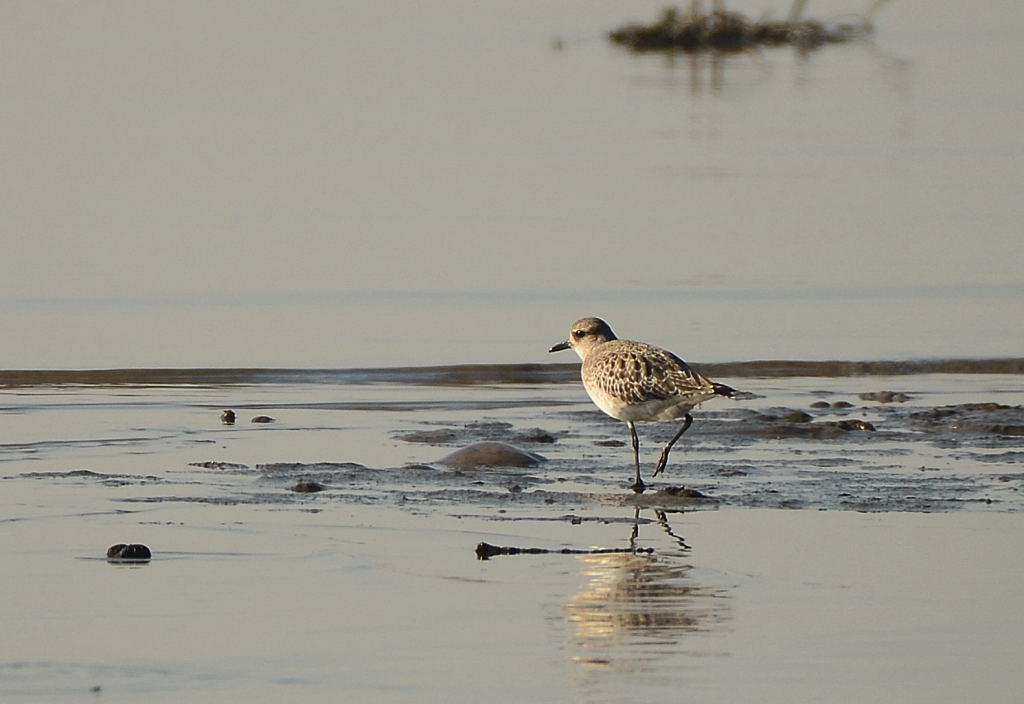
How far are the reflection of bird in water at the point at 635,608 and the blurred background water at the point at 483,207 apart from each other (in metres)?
5.91

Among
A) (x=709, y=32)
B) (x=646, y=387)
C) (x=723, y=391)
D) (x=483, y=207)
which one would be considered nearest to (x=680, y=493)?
(x=723, y=391)

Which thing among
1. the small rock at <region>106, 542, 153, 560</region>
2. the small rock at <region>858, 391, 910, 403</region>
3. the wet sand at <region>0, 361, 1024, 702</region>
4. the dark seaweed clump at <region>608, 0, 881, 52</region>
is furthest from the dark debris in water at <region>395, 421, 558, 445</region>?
the dark seaweed clump at <region>608, 0, 881, 52</region>

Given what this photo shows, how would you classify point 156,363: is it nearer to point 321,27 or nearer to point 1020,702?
point 1020,702

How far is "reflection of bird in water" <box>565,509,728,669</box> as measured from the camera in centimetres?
684

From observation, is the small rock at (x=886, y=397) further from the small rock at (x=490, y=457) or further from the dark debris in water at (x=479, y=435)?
the small rock at (x=490, y=457)

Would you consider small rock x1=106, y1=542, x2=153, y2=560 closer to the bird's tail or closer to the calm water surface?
the calm water surface

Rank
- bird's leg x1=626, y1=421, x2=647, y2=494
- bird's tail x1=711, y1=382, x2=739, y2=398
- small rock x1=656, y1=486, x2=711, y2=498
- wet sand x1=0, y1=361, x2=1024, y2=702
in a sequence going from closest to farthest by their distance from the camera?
wet sand x1=0, y1=361, x2=1024, y2=702 → small rock x1=656, y1=486, x2=711, y2=498 → bird's leg x1=626, y1=421, x2=647, y2=494 → bird's tail x1=711, y1=382, x2=739, y2=398

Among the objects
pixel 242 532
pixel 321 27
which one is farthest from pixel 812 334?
pixel 321 27

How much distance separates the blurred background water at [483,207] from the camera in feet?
49.3

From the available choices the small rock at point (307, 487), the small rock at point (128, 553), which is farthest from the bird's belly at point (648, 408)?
the small rock at point (128, 553)

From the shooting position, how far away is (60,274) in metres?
16.8

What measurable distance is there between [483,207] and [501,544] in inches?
459

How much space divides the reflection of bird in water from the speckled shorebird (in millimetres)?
2070

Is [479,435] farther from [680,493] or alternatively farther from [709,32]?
[709,32]
